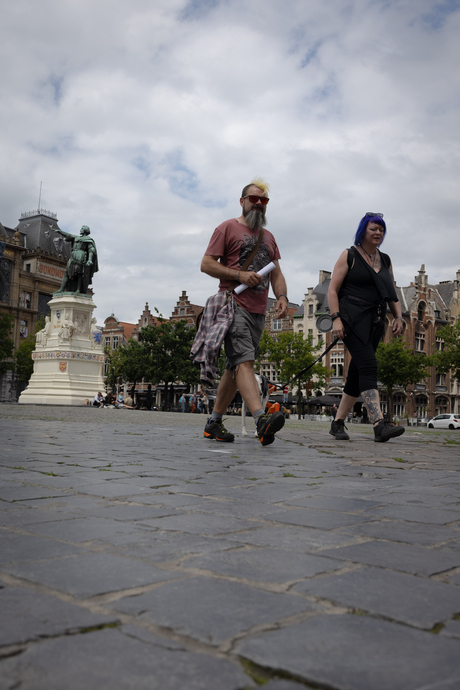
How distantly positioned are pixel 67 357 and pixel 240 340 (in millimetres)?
24588

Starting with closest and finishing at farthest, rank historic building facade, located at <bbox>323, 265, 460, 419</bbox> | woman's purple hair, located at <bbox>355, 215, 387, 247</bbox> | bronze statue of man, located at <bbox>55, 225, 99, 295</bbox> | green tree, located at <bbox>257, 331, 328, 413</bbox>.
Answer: woman's purple hair, located at <bbox>355, 215, 387, 247</bbox>
bronze statue of man, located at <bbox>55, 225, 99, 295</bbox>
green tree, located at <bbox>257, 331, 328, 413</bbox>
historic building facade, located at <bbox>323, 265, 460, 419</bbox>

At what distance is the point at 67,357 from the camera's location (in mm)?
29797

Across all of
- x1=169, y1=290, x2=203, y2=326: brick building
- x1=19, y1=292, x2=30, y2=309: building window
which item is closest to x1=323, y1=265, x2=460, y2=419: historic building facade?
x1=169, y1=290, x2=203, y2=326: brick building

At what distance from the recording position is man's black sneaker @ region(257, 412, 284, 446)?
5943 millimetres

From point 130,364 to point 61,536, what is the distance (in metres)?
56.2

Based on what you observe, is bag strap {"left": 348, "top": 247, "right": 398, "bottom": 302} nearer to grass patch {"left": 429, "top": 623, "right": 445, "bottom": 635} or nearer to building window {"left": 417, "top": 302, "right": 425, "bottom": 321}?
grass patch {"left": 429, "top": 623, "right": 445, "bottom": 635}

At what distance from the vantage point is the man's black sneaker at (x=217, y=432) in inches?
275

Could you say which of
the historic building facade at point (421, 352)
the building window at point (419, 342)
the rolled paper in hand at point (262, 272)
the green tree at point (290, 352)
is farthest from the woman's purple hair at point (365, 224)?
the building window at point (419, 342)

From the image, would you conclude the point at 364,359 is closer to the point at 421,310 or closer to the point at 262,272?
the point at 262,272

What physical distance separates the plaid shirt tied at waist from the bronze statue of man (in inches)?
982

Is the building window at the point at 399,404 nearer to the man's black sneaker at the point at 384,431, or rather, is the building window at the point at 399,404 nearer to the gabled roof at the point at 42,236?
the gabled roof at the point at 42,236

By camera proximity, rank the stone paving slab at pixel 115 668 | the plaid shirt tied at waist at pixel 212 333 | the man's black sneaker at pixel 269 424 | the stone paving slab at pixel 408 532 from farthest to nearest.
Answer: the plaid shirt tied at waist at pixel 212 333 → the man's black sneaker at pixel 269 424 → the stone paving slab at pixel 408 532 → the stone paving slab at pixel 115 668

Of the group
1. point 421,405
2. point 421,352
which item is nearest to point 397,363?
point 421,352

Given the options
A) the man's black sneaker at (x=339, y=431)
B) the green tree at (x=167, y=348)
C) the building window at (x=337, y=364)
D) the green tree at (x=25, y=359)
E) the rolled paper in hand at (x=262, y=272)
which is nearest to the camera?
the rolled paper in hand at (x=262, y=272)
